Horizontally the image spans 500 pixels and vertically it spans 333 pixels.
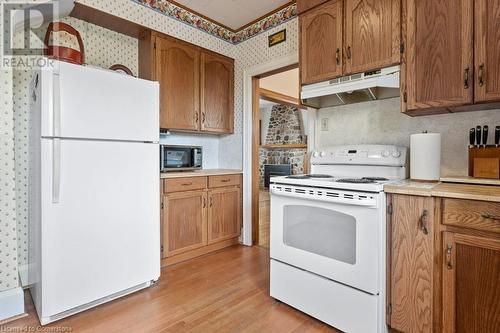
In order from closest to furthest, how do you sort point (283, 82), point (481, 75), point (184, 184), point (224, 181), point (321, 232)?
1. point (481, 75)
2. point (321, 232)
3. point (184, 184)
4. point (224, 181)
5. point (283, 82)

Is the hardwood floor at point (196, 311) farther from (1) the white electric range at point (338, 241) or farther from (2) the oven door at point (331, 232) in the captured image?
(2) the oven door at point (331, 232)

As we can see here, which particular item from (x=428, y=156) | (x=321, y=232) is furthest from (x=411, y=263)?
(x=428, y=156)

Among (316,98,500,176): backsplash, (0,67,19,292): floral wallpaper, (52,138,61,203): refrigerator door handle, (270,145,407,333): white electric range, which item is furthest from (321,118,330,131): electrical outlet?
(0,67,19,292): floral wallpaper

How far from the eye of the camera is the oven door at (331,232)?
145cm

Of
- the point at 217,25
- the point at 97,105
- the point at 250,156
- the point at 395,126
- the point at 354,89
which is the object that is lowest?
the point at 250,156

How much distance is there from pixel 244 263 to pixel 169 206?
3.01 feet

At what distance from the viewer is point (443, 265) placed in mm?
1330

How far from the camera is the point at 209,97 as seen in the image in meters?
3.07

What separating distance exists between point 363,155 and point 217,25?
226 cm

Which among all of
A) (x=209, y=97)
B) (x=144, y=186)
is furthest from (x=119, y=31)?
Answer: (x=144, y=186)

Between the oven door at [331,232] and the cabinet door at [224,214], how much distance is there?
111 centimetres

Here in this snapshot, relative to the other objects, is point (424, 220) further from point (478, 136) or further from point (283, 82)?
point (283, 82)

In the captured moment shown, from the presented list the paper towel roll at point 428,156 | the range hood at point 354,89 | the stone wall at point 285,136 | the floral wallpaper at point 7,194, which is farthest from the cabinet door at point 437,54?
the stone wall at point 285,136

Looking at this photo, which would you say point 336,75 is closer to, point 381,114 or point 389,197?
point 381,114
